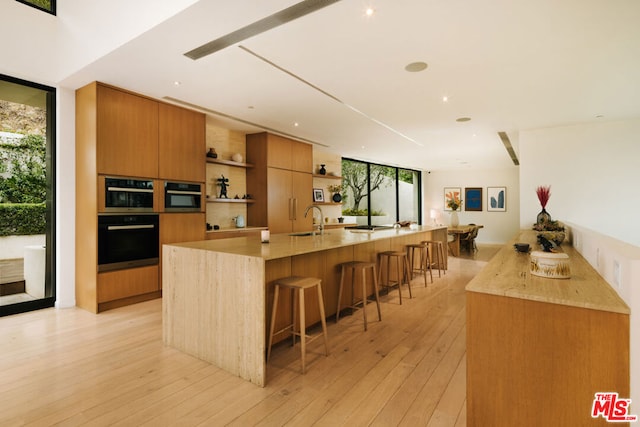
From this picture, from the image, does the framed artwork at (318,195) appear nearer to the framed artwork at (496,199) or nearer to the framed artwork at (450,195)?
the framed artwork at (450,195)

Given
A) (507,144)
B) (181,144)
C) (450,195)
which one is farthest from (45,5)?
(450,195)

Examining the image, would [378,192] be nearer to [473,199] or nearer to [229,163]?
[473,199]

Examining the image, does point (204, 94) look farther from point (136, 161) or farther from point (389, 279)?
point (389, 279)

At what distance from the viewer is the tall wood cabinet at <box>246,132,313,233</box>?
6078mm

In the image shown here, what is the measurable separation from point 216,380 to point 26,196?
3.41 m

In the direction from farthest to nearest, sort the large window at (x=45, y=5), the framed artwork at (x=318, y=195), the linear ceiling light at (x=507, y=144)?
the framed artwork at (x=318, y=195), the linear ceiling light at (x=507, y=144), the large window at (x=45, y=5)

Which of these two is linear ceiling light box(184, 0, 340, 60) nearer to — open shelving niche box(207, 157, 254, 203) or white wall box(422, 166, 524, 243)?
open shelving niche box(207, 157, 254, 203)

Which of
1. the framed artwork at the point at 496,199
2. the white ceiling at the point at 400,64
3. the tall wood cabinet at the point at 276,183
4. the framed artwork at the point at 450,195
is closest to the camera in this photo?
the white ceiling at the point at 400,64

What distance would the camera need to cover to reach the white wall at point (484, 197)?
36.6 feet

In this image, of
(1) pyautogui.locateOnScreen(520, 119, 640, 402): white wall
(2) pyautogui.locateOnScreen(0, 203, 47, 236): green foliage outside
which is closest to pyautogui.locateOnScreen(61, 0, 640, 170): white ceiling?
(1) pyautogui.locateOnScreen(520, 119, 640, 402): white wall

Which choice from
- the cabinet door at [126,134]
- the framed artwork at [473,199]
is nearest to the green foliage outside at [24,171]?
the cabinet door at [126,134]

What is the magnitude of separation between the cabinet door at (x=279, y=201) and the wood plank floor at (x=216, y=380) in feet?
10.1

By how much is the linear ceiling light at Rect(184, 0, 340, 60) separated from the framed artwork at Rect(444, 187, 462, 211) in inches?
424

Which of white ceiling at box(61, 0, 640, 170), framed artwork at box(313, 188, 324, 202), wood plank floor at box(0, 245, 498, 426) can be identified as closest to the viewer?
wood plank floor at box(0, 245, 498, 426)
